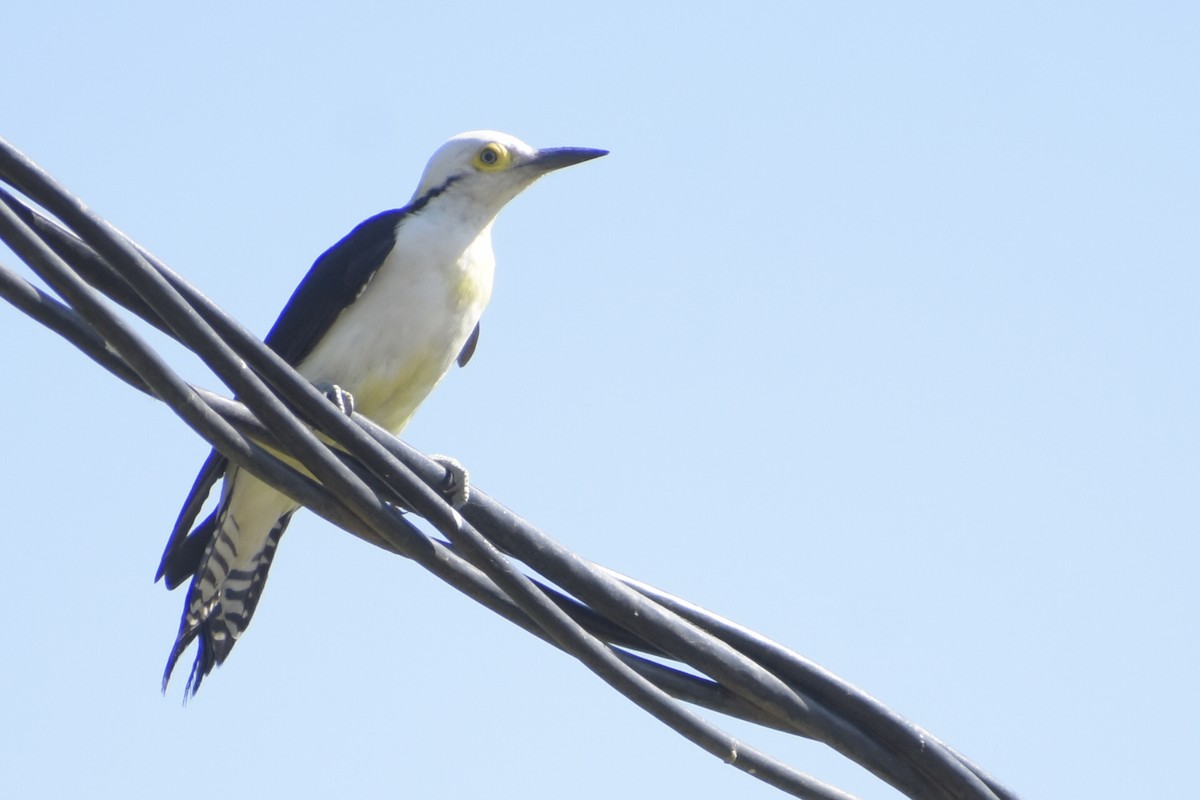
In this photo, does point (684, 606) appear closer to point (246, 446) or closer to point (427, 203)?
point (246, 446)

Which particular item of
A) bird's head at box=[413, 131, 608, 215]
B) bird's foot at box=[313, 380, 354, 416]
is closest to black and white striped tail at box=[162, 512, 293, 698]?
bird's foot at box=[313, 380, 354, 416]

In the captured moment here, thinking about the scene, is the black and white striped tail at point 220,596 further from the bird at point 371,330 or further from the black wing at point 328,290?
the black wing at point 328,290

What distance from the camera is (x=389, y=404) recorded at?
560 centimetres

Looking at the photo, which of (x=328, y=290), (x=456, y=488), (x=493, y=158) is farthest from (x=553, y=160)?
(x=456, y=488)

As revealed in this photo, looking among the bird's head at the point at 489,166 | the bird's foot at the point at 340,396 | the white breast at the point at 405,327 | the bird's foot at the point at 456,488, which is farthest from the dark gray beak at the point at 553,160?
the bird's foot at the point at 456,488

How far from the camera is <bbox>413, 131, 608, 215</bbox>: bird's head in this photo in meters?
6.15

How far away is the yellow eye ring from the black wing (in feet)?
1.71

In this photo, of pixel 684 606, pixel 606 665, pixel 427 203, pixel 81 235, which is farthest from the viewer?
pixel 427 203

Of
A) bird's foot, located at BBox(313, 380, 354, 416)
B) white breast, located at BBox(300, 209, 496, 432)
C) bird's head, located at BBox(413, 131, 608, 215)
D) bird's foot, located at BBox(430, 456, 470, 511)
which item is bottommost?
bird's foot, located at BBox(430, 456, 470, 511)

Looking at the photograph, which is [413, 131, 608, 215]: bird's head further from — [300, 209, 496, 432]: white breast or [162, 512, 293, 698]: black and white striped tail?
[162, 512, 293, 698]: black and white striped tail

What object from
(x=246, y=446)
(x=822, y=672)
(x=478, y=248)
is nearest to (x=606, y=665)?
(x=822, y=672)

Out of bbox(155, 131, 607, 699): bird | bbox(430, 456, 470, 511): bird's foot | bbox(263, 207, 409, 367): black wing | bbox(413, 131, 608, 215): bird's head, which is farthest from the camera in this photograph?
bbox(413, 131, 608, 215): bird's head

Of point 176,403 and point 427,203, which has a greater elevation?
point 427,203

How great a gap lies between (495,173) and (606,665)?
12.5 feet
